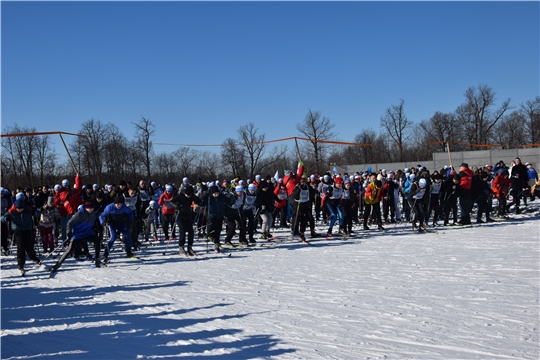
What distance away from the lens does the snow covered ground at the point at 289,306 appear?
6.12m

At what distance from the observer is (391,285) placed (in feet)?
30.4

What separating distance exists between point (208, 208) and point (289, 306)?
694cm

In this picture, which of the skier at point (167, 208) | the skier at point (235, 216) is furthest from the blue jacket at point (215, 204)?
the skier at point (167, 208)

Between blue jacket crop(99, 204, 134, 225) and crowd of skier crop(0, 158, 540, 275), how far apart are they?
25 mm

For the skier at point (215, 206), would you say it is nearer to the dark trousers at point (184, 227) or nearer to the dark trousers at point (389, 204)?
the dark trousers at point (184, 227)

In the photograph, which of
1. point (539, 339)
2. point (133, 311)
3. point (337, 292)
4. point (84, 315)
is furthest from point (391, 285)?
point (84, 315)

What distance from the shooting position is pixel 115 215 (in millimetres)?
13266

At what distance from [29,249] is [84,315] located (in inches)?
224

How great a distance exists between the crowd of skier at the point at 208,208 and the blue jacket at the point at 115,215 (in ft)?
0.08

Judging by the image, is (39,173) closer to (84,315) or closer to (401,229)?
(401,229)

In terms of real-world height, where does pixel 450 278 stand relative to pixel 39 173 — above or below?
below

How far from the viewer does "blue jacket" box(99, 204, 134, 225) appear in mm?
13234

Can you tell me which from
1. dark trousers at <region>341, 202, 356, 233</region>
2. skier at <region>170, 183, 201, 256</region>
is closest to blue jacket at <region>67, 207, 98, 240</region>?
skier at <region>170, 183, 201, 256</region>

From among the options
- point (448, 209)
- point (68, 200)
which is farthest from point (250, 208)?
point (448, 209)
